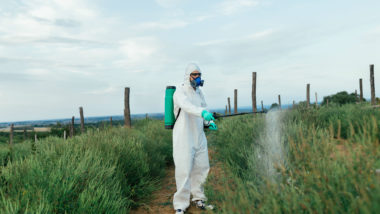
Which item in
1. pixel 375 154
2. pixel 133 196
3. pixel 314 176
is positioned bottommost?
pixel 133 196

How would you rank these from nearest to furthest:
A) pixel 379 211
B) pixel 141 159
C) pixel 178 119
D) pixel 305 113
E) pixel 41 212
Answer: pixel 379 211, pixel 41 212, pixel 178 119, pixel 141 159, pixel 305 113

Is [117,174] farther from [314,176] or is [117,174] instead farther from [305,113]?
[305,113]

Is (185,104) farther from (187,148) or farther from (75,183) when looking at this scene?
(75,183)

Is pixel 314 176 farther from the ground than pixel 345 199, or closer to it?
farther from the ground

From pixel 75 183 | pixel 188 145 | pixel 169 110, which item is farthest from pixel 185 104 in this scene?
pixel 75 183

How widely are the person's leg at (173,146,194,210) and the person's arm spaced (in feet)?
1.95

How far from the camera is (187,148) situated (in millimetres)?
4078

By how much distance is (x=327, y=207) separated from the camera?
1.87 meters

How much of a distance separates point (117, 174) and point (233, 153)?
2483 mm

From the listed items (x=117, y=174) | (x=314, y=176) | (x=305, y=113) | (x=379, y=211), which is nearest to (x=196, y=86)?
(x=117, y=174)

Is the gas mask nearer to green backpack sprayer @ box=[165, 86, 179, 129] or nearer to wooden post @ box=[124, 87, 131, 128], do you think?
green backpack sprayer @ box=[165, 86, 179, 129]

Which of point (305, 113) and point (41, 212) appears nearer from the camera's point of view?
point (41, 212)

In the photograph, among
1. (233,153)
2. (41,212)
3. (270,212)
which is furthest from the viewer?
(233,153)

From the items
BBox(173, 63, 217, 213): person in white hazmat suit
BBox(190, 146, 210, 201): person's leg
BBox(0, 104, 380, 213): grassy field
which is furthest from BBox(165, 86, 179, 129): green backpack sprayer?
BBox(0, 104, 380, 213): grassy field
